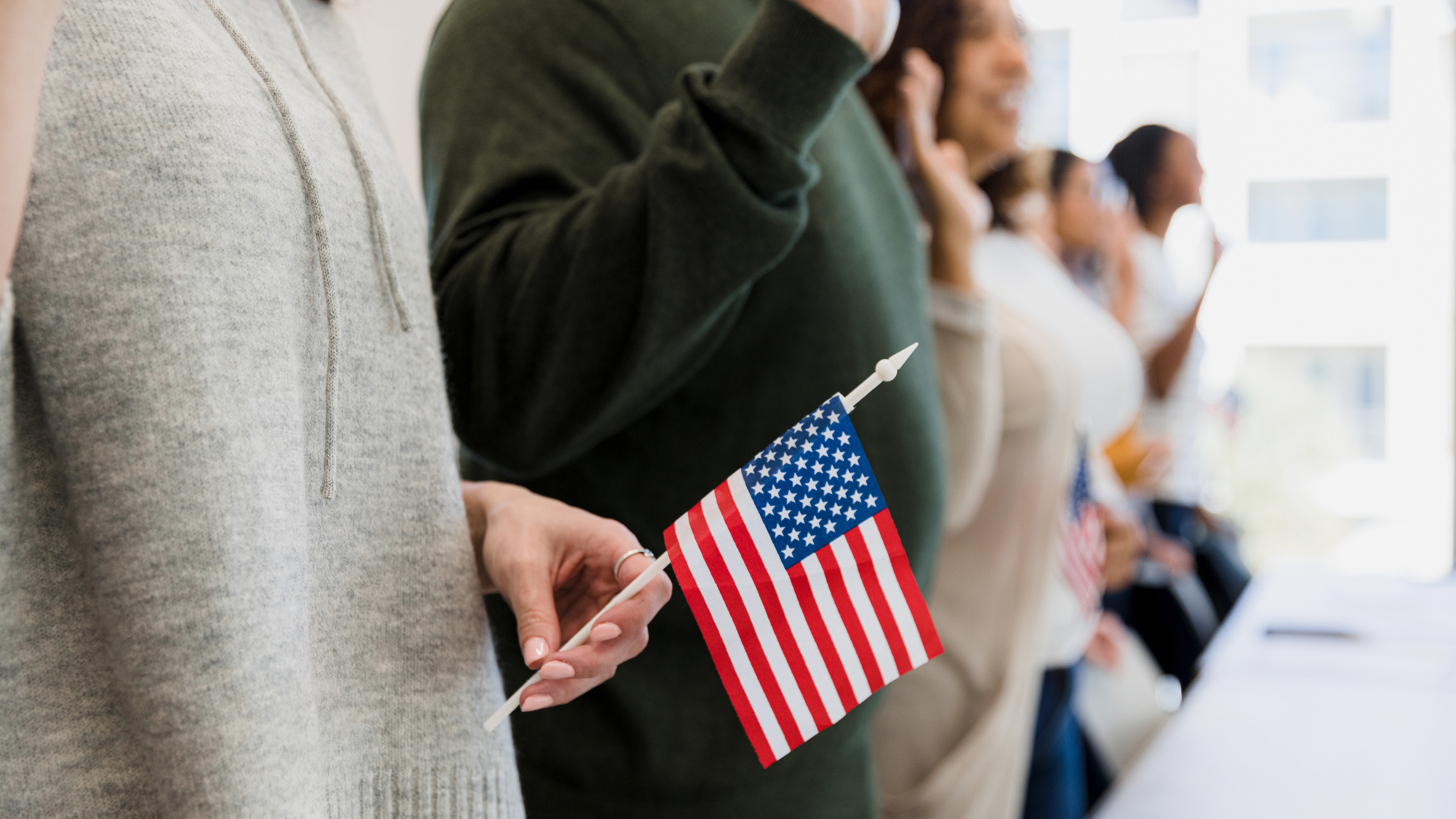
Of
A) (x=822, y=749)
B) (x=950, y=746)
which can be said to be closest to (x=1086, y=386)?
(x=950, y=746)

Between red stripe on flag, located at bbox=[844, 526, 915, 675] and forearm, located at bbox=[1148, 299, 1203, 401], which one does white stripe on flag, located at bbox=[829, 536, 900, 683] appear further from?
forearm, located at bbox=[1148, 299, 1203, 401]

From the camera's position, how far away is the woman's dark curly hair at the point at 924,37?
135cm

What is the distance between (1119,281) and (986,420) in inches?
62.2

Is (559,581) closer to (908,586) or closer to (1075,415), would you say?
(908,586)

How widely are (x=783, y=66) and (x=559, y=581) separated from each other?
306mm

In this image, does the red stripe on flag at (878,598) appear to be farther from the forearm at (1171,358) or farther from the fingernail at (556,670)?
the forearm at (1171,358)

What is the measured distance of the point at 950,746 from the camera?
1394 millimetres

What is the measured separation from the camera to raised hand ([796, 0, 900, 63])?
603mm

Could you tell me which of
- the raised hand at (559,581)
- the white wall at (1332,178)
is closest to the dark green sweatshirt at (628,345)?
the raised hand at (559,581)

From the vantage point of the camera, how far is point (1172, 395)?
2727mm

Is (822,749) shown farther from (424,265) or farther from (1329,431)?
(1329,431)

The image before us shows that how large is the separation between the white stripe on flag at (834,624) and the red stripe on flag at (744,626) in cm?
3

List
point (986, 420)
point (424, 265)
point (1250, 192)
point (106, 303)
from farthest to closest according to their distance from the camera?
1. point (1250, 192)
2. point (986, 420)
3. point (424, 265)
4. point (106, 303)

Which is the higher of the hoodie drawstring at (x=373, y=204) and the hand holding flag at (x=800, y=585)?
the hoodie drawstring at (x=373, y=204)
